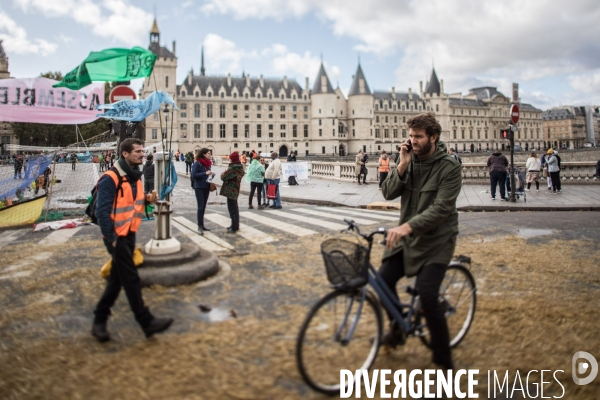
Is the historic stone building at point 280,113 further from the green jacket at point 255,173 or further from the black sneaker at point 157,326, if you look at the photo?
the black sneaker at point 157,326

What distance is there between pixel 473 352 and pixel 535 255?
4.02 m

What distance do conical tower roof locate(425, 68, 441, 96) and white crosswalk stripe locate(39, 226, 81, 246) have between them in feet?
409

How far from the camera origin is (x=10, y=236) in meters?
9.06

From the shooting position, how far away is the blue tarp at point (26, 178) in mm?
10328

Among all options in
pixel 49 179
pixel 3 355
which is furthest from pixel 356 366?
pixel 49 179

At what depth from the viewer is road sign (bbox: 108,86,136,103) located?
29.5ft

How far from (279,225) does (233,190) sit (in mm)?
1379

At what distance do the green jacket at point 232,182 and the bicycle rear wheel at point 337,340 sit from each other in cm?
651

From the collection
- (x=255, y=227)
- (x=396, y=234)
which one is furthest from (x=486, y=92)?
(x=396, y=234)

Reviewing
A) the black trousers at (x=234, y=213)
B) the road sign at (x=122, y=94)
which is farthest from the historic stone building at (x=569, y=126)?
the road sign at (x=122, y=94)

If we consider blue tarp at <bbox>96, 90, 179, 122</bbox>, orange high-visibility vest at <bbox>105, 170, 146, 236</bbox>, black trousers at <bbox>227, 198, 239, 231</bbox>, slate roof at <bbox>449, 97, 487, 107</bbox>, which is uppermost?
slate roof at <bbox>449, 97, 487, 107</bbox>

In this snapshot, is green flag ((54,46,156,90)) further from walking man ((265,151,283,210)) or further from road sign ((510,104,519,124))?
road sign ((510,104,519,124))

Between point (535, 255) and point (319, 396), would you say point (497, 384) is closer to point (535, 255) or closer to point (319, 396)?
point (319, 396)

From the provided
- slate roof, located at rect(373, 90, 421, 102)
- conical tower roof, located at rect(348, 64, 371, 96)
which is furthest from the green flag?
slate roof, located at rect(373, 90, 421, 102)
